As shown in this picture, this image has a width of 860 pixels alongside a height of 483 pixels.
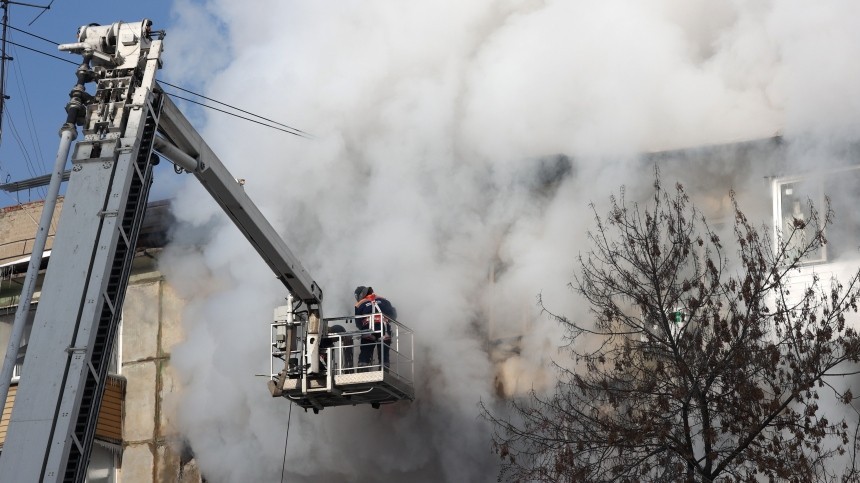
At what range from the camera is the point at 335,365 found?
20.8 m

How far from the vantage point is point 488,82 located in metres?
23.3

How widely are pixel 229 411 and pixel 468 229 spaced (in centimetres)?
468

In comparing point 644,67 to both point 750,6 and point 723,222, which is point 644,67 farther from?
point 723,222

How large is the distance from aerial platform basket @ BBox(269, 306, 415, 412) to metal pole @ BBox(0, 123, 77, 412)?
20.3 feet

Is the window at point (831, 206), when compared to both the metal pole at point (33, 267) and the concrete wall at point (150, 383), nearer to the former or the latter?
the metal pole at point (33, 267)

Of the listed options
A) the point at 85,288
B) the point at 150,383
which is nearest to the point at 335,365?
the point at 150,383

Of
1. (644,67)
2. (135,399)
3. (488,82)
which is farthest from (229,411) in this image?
(644,67)

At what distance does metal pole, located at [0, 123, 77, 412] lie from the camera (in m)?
13.1

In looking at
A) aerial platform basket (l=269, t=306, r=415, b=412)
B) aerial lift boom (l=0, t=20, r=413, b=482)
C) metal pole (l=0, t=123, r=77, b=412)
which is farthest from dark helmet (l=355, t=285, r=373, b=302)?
metal pole (l=0, t=123, r=77, b=412)

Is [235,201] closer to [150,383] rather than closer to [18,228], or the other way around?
[150,383]

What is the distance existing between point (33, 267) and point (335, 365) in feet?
25.6

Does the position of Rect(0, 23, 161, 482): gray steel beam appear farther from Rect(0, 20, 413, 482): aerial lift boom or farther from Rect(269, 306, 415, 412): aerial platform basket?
Rect(269, 306, 415, 412): aerial platform basket

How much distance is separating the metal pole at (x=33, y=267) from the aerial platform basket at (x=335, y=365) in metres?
6.18

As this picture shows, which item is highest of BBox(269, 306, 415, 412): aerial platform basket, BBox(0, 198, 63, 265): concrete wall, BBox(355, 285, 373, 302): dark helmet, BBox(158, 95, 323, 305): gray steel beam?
BBox(0, 198, 63, 265): concrete wall
